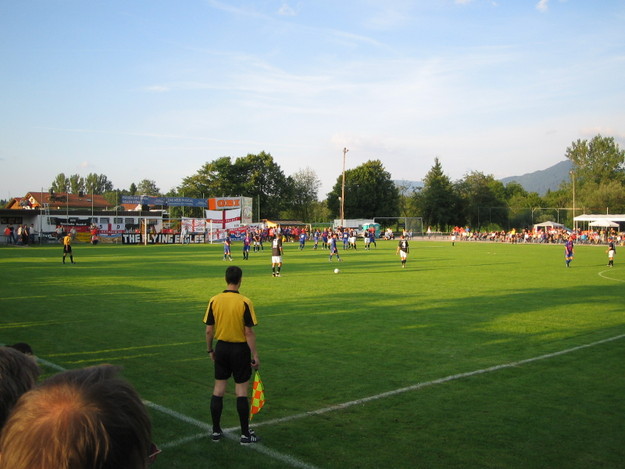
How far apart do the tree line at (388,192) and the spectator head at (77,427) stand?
84468mm

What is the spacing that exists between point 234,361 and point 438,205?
287ft

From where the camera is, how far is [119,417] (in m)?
1.39

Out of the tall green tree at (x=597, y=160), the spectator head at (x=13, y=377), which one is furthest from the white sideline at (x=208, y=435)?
the tall green tree at (x=597, y=160)

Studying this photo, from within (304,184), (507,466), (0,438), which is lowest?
(507,466)

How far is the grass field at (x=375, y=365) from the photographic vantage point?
5.55 meters

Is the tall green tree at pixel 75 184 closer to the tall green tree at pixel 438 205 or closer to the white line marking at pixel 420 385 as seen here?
the tall green tree at pixel 438 205

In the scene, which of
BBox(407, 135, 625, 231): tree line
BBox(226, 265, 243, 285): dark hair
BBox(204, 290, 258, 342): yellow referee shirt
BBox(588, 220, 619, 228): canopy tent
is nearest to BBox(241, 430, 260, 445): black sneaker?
BBox(204, 290, 258, 342): yellow referee shirt

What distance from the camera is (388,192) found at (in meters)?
97.1

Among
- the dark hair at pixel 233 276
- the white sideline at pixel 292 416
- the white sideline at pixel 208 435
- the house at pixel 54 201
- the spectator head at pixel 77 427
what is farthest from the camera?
the house at pixel 54 201

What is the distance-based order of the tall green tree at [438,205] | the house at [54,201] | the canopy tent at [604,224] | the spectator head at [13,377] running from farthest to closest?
the tall green tree at [438,205]
the house at [54,201]
the canopy tent at [604,224]
the spectator head at [13,377]

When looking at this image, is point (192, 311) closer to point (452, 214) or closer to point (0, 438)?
point (0, 438)

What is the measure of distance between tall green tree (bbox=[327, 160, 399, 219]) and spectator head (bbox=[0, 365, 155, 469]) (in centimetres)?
9130

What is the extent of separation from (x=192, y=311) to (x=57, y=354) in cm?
502

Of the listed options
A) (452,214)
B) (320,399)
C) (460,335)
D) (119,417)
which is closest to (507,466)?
(320,399)
